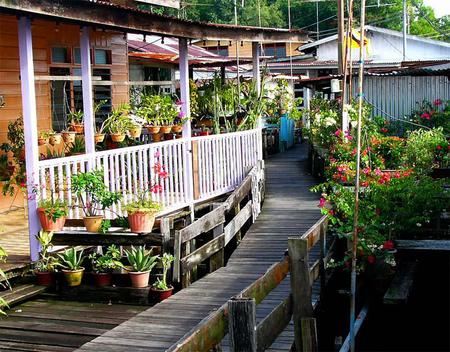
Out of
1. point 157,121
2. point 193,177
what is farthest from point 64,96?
point 193,177

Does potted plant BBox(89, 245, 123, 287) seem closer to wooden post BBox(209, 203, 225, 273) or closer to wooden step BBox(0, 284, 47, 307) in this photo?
wooden step BBox(0, 284, 47, 307)

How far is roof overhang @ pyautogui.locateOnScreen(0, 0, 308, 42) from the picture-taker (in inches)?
335

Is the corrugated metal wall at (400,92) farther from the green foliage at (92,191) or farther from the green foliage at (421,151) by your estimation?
the green foliage at (92,191)

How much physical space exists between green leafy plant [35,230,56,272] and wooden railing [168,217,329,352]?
2.92 m

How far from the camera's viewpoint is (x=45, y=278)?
9164mm

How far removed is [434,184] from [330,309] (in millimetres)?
2060

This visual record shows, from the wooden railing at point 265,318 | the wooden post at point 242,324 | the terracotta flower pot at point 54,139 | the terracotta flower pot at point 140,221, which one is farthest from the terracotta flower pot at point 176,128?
the wooden post at point 242,324

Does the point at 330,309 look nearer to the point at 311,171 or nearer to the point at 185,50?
the point at 185,50

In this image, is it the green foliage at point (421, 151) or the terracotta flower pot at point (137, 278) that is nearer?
the terracotta flower pot at point (137, 278)

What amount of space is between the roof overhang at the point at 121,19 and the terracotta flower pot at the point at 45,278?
9.36ft

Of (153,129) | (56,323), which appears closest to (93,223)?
(56,323)

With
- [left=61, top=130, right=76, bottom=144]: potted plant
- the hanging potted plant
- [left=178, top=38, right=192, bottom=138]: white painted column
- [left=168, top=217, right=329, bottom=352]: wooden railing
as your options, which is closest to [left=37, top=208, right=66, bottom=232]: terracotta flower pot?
the hanging potted plant

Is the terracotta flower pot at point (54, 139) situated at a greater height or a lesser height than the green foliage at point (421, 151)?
greater

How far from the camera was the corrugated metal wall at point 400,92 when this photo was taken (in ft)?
67.9
